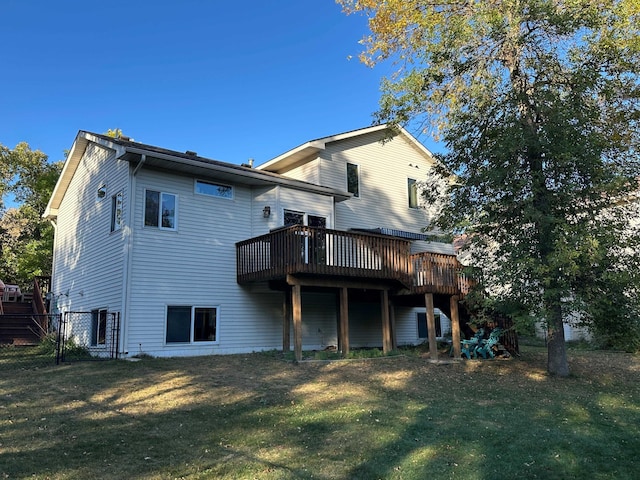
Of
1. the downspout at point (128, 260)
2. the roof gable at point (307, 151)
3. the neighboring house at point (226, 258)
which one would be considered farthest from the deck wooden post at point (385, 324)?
the downspout at point (128, 260)

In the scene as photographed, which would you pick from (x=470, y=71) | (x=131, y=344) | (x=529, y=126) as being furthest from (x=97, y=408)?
(x=470, y=71)

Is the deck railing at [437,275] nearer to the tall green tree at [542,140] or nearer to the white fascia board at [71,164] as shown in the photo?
the tall green tree at [542,140]

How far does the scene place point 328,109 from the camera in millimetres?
23328

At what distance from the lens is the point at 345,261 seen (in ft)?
43.3

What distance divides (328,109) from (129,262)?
44.8 feet

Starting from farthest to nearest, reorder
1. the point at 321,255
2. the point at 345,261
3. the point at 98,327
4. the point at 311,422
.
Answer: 1. the point at 98,327
2. the point at 345,261
3. the point at 321,255
4. the point at 311,422

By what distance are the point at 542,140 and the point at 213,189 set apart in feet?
30.0

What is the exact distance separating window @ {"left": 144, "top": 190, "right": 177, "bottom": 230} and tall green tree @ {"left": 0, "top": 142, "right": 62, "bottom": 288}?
50.5 feet

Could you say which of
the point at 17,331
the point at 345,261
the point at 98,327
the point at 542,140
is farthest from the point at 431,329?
the point at 17,331

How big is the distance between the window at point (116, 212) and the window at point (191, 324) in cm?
285

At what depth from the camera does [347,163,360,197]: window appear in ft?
60.4

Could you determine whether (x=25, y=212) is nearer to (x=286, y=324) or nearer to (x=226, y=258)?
(x=226, y=258)

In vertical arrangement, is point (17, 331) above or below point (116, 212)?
below

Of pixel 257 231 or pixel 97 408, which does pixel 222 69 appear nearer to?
pixel 257 231
